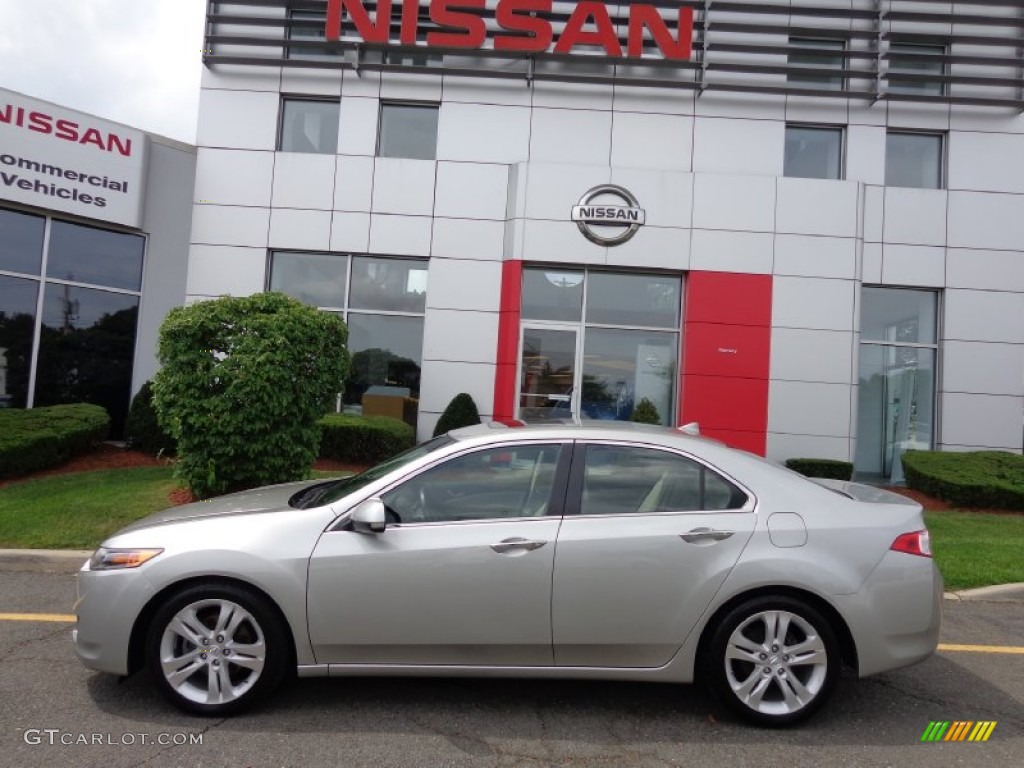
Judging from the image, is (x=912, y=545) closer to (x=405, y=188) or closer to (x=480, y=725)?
(x=480, y=725)

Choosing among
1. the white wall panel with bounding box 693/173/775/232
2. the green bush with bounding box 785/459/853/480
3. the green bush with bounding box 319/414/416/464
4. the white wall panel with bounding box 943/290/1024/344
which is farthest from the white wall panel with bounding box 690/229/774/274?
the green bush with bounding box 319/414/416/464

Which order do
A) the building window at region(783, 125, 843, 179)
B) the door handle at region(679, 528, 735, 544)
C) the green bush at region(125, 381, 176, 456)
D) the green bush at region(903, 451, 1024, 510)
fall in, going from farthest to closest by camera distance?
the building window at region(783, 125, 843, 179) < the green bush at region(125, 381, 176, 456) < the green bush at region(903, 451, 1024, 510) < the door handle at region(679, 528, 735, 544)

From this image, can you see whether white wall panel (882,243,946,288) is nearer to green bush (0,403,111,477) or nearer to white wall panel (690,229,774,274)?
white wall panel (690,229,774,274)

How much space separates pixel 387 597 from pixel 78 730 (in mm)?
1508

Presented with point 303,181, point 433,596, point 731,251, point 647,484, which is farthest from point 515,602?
point 303,181

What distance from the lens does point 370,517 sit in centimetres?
355

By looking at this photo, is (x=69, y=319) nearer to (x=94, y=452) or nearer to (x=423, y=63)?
(x=94, y=452)

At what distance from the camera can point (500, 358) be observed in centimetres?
1266

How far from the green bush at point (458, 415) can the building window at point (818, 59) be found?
799 centimetres

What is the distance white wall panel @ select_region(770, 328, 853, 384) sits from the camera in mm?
12500

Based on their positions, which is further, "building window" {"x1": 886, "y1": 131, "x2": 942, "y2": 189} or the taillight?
"building window" {"x1": 886, "y1": 131, "x2": 942, "y2": 189}

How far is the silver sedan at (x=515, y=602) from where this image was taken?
357cm

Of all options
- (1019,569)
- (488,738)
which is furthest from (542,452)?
(1019,569)

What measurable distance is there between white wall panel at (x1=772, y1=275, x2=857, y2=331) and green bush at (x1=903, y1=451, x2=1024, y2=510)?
100 inches
